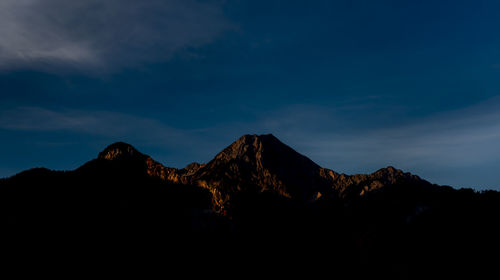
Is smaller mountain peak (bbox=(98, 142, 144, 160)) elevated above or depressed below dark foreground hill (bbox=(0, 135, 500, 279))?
above

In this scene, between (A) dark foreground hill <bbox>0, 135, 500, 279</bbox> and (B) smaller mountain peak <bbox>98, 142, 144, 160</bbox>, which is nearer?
(A) dark foreground hill <bbox>0, 135, 500, 279</bbox>

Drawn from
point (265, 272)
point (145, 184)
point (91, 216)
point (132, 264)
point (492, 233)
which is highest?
point (145, 184)

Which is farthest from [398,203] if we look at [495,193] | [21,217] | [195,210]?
[21,217]

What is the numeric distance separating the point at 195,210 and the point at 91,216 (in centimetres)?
3959

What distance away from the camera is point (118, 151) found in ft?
515

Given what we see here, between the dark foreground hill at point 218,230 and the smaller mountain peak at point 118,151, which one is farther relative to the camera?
the smaller mountain peak at point 118,151

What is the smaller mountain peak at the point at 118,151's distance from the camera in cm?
15275

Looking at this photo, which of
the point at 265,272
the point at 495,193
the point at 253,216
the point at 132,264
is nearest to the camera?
the point at 132,264

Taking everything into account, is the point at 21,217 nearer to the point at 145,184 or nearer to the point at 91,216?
the point at 91,216

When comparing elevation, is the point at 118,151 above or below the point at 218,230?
above

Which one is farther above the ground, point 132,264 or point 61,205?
point 61,205

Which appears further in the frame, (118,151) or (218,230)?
(118,151)

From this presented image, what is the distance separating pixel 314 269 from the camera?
292 ft

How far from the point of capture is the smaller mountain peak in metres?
153
